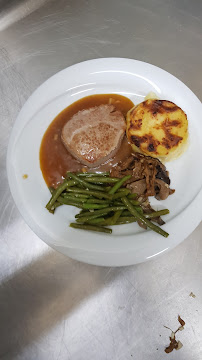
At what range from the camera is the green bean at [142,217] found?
10.4 feet

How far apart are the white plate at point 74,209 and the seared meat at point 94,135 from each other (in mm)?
281

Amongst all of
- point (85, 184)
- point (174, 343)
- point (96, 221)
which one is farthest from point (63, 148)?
point (174, 343)

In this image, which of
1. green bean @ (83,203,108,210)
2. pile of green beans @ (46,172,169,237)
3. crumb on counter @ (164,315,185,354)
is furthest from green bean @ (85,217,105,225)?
crumb on counter @ (164,315,185,354)

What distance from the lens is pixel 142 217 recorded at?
3.21 m

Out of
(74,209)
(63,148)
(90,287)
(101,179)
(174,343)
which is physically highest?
(63,148)

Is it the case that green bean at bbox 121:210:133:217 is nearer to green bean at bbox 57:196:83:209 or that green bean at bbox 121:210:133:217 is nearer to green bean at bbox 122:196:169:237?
green bean at bbox 122:196:169:237

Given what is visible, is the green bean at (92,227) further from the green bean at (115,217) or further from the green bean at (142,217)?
the green bean at (142,217)

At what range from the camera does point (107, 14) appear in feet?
13.9

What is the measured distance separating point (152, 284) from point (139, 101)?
6.43ft

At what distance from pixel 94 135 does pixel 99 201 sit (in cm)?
71

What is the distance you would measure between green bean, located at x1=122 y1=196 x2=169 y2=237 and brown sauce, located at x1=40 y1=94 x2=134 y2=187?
535 millimetres

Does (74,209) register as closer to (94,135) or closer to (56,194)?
(56,194)

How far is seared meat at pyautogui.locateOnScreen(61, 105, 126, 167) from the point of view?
3479 millimetres

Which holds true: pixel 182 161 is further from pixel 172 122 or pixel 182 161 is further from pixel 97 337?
pixel 97 337
